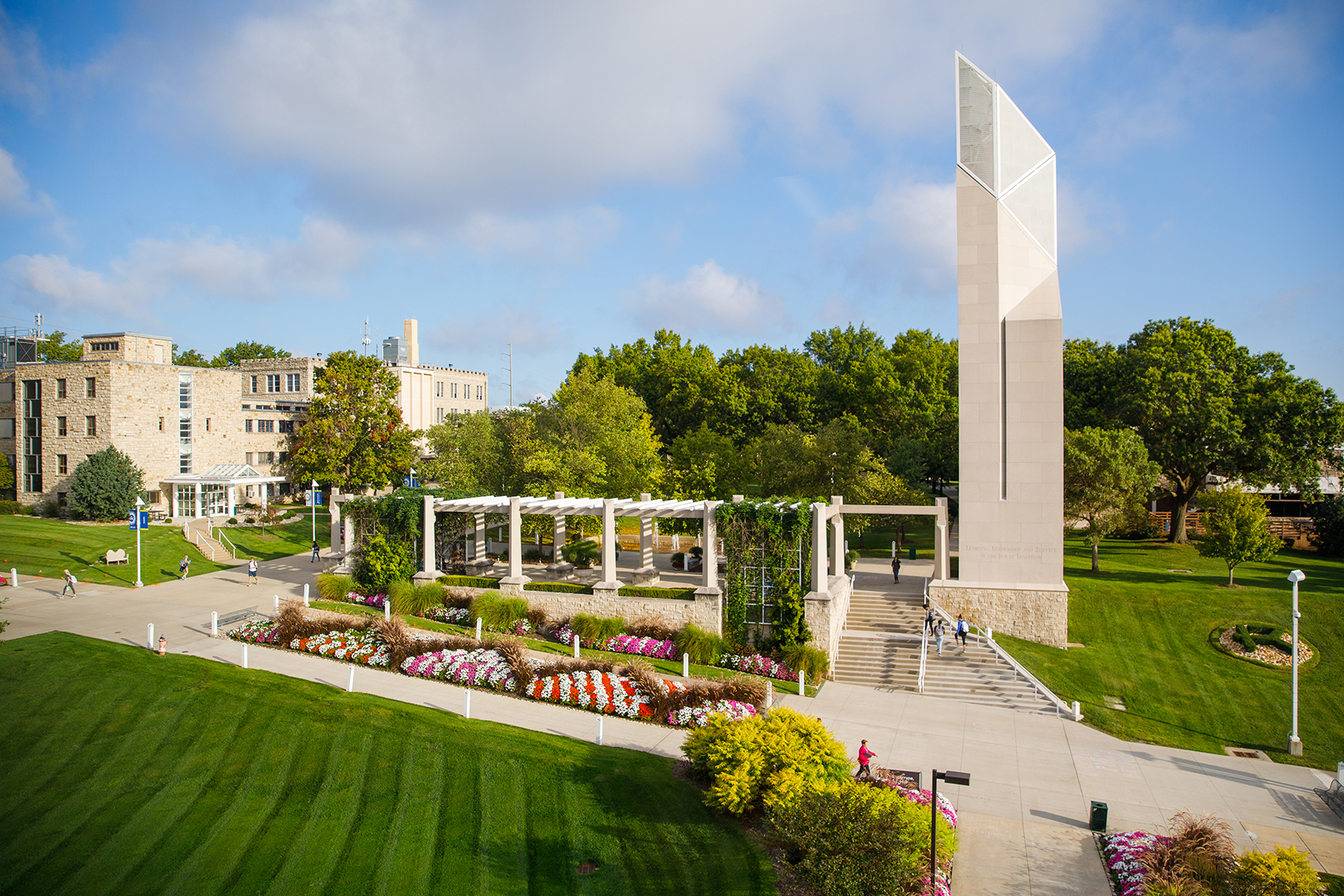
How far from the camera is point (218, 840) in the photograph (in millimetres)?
12398

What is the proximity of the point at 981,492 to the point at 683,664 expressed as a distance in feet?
45.6

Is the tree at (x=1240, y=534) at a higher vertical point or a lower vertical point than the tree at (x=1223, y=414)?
lower

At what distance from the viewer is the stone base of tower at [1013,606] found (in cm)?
2716

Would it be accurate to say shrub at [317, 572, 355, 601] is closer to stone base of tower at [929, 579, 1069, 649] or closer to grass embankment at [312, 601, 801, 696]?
grass embankment at [312, 601, 801, 696]

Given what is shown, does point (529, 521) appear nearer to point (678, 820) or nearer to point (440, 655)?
point (440, 655)

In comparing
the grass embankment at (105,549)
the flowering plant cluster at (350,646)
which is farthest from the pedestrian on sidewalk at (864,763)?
the grass embankment at (105,549)

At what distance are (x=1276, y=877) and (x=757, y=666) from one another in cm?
1424

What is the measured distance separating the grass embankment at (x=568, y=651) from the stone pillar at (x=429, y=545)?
2.38 metres

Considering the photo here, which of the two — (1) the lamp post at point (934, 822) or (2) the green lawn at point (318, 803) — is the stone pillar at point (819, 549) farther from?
(1) the lamp post at point (934, 822)

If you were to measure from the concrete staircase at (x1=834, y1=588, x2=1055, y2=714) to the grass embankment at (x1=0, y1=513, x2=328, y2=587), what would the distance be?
29829mm

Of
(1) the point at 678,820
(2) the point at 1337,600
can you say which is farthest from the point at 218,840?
(2) the point at 1337,600

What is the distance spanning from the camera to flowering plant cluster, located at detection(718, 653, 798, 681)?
2338 centimetres

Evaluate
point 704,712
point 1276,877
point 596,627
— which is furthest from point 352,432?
point 1276,877

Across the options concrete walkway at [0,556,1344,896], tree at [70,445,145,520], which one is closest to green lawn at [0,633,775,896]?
concrete walkway at [0,556,1344,896]
